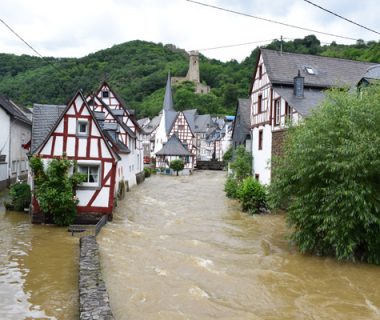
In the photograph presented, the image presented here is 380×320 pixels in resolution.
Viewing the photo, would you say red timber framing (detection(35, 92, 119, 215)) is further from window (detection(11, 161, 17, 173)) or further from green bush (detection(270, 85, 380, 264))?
window (detection(11, 161, 17, 173))

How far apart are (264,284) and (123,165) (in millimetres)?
20448

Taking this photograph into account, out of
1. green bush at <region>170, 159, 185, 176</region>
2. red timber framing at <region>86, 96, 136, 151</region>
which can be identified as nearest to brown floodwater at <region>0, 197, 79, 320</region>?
red timber framing at <region>86, 96, 136, 151</region>

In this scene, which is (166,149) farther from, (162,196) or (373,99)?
(373,99)

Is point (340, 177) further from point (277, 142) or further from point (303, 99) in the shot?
point (277, 142)

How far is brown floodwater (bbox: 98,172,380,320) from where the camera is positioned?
29.3 ft

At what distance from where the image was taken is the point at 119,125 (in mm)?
30078

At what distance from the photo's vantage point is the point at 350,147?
1145 centimetres

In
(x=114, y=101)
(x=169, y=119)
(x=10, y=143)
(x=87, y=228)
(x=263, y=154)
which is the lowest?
(x=87, y=228)

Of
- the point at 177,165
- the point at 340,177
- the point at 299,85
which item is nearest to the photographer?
the point at 340,177

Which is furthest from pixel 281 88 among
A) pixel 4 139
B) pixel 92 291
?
pixel 4 139

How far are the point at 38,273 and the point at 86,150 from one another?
7.72 meters

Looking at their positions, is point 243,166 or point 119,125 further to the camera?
point 119,125

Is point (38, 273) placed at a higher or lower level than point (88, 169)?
lower

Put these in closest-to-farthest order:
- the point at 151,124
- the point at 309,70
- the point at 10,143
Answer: the point at 309,70
the point at 10,143
the point at 151,124
